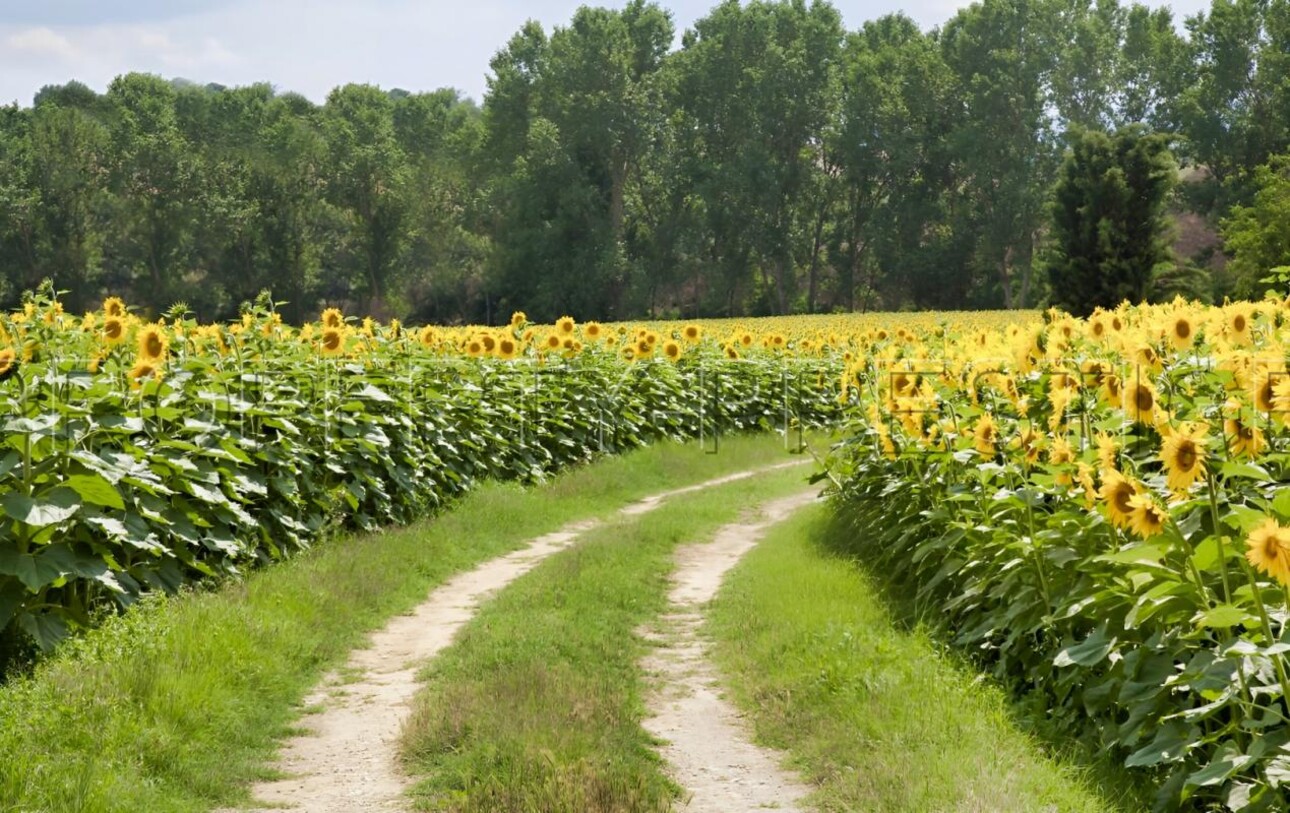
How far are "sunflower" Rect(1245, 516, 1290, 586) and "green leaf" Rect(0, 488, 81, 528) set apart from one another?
504 cm

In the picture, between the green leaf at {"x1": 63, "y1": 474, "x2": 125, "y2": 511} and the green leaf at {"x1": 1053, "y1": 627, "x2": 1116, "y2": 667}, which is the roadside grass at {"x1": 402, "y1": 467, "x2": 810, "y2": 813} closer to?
the green leaf at {"x1": 1053, "y1": 627, "x2": 1116, "y2": 667}

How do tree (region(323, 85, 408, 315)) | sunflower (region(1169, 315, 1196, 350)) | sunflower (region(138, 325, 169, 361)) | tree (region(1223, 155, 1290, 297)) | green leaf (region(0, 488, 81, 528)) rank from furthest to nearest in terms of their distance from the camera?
tree (region(323, 85, 408, 315))
tree (region(1223, 155, 1290, 297))
sunflower (region(138, 325, 169, 361))
sunflower (region(1169, 315, 1196, 350))
green leaf (region(0, 488, 81, 528))

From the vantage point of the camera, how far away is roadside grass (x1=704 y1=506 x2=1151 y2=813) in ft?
15.6

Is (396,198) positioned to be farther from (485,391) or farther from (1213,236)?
(485,391)

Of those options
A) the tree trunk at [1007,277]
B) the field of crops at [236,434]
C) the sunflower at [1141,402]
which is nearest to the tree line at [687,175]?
the tree trunk at [1007,277]

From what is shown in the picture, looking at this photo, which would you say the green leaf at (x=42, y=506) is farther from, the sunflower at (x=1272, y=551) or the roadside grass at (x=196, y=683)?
the sunflower at (x=1272, y=551)

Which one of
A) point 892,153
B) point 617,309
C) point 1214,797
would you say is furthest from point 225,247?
point 1214,797

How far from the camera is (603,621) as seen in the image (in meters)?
8.02

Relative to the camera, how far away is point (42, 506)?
6281 millimetres

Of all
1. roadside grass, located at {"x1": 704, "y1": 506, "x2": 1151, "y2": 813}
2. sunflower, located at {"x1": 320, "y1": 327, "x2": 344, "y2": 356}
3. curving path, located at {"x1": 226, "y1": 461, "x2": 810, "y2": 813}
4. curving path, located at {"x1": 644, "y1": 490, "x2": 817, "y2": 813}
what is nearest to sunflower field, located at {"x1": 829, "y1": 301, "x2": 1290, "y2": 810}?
roadside grass, located at {"x1": 704, "y1": 506, "x2": 1151, "y2": 813}

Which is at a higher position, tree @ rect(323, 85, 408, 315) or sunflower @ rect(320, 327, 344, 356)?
→ tree @ rect(323, 85, 408, 315)

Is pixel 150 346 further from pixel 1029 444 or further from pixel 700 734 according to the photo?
pixel 1029 444

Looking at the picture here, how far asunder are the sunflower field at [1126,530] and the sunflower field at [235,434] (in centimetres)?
412

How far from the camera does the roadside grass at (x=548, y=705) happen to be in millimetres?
4922
